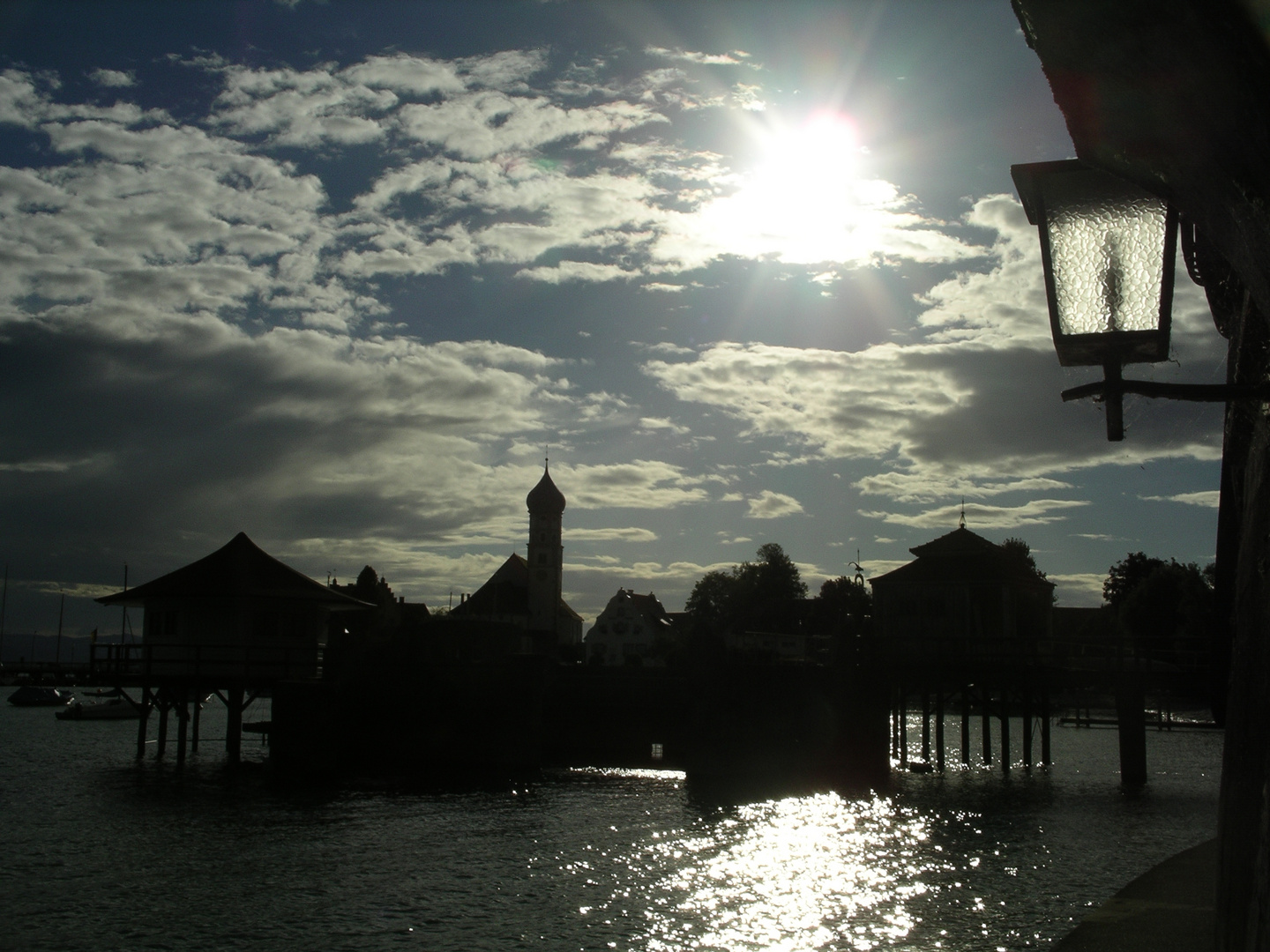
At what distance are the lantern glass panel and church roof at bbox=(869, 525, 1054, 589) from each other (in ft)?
132

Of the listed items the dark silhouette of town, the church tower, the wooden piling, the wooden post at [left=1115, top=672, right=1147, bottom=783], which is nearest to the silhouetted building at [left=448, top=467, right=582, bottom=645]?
the church tower

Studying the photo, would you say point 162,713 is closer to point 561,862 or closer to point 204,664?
point 204,664

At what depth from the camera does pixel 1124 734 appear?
34.9 metres

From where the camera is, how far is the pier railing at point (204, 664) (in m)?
36.1

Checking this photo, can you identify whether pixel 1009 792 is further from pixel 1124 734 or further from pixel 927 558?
pixel 927 558

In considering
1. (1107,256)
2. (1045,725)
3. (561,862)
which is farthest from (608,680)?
(1107,256)

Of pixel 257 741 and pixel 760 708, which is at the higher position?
pixel 760 708

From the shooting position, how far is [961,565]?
43312mm

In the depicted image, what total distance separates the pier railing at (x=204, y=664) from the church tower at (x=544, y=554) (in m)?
62.5

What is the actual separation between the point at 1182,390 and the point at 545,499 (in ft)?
321

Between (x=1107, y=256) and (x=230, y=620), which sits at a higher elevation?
(x=1107, y=256)

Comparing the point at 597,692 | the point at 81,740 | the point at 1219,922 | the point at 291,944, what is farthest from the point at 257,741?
the point at 1219,922

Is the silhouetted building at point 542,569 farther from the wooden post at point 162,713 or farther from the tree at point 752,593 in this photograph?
the wooden post at point 162,713

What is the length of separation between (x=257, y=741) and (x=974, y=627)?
3389cm
